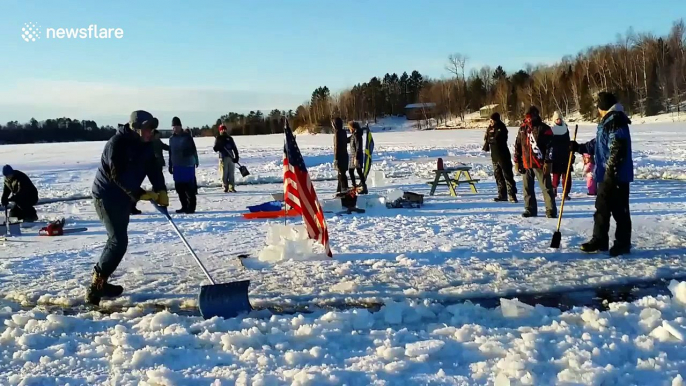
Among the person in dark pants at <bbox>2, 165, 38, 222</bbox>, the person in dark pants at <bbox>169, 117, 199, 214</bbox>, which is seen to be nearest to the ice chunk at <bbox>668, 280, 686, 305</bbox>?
the person in dark pants at <bbox>169, 117, 199, 214</bbox>

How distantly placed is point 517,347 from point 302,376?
62.3 inches

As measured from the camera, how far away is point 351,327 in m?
4.74

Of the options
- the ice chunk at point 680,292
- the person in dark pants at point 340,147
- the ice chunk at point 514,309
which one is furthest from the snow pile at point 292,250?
the person in dark pants at point 340,147

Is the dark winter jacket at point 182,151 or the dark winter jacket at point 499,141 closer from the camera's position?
the dark winter jacket at point 499,141

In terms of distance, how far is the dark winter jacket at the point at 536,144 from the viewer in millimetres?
8914

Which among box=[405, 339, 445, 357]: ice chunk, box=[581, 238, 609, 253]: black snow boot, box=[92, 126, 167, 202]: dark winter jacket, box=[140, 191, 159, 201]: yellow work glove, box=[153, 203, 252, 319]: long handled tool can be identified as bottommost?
box=[405, 339, 445, 357]: ice chunk

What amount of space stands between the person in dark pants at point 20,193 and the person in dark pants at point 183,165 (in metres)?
2.45

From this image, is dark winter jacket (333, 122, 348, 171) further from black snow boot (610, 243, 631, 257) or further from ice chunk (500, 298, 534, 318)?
ice chunk (500, 298, 534, 318)

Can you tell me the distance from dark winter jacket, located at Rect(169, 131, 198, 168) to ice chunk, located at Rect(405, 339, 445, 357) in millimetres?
8086

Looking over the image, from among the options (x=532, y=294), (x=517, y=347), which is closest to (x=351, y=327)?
(x=517, y=347)

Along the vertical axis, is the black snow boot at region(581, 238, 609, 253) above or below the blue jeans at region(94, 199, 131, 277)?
below

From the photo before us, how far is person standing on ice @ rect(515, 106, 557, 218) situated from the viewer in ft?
29.3

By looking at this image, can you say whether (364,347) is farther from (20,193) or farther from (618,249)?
(20,193)

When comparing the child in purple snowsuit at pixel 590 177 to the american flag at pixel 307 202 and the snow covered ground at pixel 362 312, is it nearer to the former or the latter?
the snow covered ground at pixel 362 312
